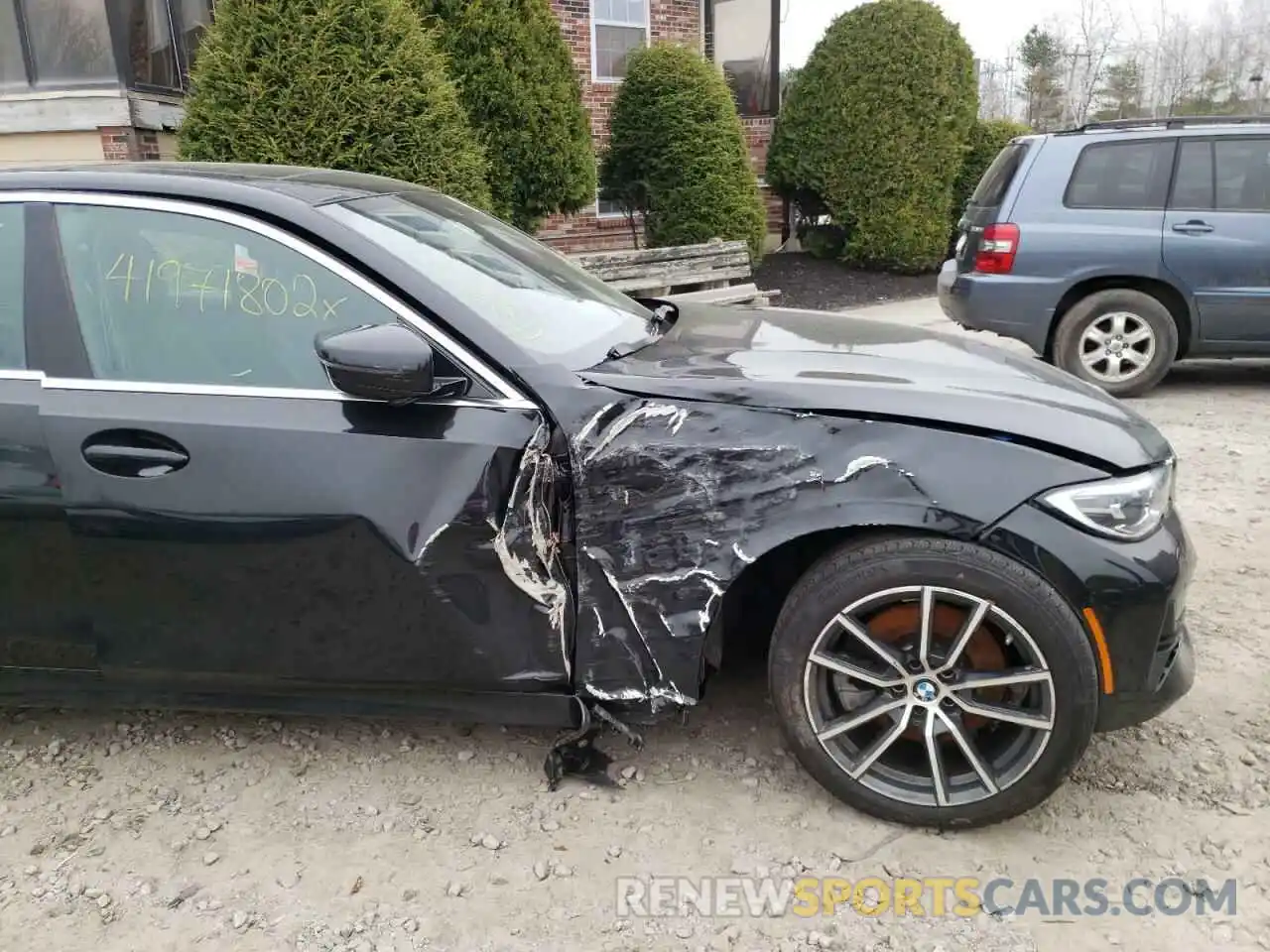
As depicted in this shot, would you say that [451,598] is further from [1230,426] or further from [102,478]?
[1230,426]

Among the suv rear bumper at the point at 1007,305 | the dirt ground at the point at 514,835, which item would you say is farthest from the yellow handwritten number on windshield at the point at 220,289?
the suv rear bumper at the point at 1007,305

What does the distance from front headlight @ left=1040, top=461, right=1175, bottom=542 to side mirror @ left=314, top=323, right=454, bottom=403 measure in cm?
149

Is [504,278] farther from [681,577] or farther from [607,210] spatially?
[607,210]

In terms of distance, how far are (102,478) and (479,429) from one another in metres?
0.97

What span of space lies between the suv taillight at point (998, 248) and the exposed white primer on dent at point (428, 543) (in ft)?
17.8

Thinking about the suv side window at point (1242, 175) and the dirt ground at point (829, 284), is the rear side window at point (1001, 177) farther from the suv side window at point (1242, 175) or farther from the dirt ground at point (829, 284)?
the dirt ground at point (829, 284)

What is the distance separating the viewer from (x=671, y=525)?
94.3 inches

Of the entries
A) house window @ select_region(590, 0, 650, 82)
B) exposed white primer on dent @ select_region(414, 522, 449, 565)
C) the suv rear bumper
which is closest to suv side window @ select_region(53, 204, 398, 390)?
exposed white primer on dent @ select_region(414, 522, 449, 565)

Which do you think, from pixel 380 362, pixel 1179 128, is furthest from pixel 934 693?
pixel 1179 128

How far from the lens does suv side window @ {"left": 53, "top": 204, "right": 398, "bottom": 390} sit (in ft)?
8.16

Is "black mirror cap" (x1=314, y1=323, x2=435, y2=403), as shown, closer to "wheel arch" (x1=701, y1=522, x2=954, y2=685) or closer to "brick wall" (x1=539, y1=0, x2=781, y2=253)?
"wheel arch" (x1=701, y1=522, x2=954, y2=685)

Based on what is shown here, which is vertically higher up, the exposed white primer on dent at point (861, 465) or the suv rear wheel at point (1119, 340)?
the exposed white primer on dent at point (861, 465)

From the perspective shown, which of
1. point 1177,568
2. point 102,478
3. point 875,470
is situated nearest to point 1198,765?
point 1177,568

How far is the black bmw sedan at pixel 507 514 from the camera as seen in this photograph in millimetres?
2299
